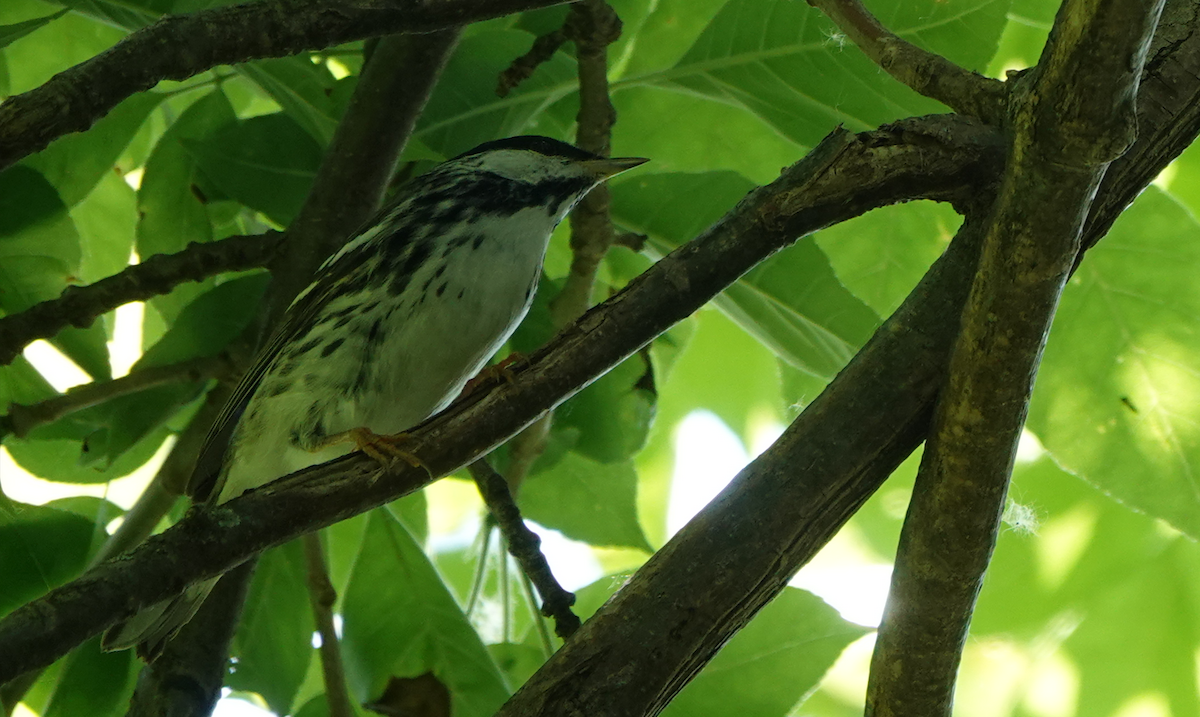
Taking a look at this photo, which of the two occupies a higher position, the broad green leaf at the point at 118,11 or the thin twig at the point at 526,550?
the broad green leaf at the point at 118,11

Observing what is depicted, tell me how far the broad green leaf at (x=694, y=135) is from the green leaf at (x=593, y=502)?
52 centimetres

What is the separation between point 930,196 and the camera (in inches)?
48.3

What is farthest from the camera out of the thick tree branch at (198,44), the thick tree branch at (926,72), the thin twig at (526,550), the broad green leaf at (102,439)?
the broad green leaf at (102,439)

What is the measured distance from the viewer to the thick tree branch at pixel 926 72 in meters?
1.26

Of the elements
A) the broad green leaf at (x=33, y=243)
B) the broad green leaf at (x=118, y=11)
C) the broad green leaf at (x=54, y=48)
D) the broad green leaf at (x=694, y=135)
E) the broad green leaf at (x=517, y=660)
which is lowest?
the broad green leaf at (x=517, y=660)

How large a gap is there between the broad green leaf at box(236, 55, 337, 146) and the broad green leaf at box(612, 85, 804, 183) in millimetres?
477

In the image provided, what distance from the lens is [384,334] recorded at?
1790 mm

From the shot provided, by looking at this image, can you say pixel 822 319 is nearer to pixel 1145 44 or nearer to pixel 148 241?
pixel 1145 44

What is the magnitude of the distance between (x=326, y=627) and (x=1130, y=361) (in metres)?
1.20

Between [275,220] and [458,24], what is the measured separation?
82 centimetres

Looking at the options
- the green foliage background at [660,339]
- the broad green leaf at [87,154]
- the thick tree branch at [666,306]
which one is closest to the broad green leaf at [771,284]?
the green foliage background at [660,339]

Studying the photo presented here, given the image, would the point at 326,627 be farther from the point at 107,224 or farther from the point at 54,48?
the point at 54,48

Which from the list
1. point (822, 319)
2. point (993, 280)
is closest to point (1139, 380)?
point (822, 319)

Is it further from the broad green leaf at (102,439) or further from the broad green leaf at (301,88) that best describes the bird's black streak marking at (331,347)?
the broad green leaf at (301,88)
